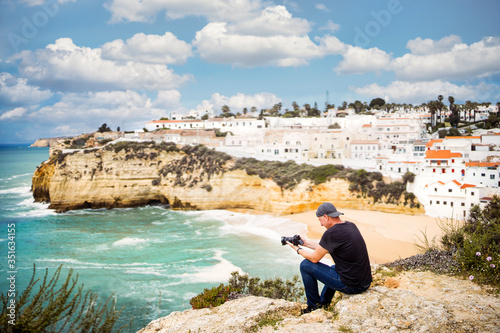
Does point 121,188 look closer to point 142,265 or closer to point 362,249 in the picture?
point 142,265

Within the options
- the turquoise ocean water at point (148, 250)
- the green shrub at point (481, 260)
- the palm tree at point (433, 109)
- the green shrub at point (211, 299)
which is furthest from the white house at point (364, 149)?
the green shrub at point (211, 299)

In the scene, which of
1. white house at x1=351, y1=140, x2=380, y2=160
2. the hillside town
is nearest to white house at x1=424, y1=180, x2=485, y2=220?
the hillside town

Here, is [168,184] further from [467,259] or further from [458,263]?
[467,259]

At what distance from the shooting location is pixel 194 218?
29812 mm

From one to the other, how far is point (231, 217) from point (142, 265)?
1174cm

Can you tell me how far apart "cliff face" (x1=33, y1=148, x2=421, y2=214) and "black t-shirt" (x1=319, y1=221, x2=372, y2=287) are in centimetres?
2489

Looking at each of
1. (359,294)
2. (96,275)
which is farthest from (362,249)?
(96,275)

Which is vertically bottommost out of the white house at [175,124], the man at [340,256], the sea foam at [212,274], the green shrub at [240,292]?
the sea foam at [212,274]

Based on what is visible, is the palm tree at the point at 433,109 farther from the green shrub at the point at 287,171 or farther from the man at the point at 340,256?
the man at the point at 340,256

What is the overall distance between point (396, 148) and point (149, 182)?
27969mm

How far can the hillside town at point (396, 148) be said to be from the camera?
2541 cm

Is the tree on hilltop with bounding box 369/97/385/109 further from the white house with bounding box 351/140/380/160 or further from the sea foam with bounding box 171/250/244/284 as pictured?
the sea foam with bounding box 171/250/244/284

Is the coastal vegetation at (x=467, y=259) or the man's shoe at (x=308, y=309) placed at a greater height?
the coastal vegetation at (x=467, y=259)

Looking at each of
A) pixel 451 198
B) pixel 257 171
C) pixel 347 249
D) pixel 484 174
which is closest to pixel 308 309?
pixel 347 249
